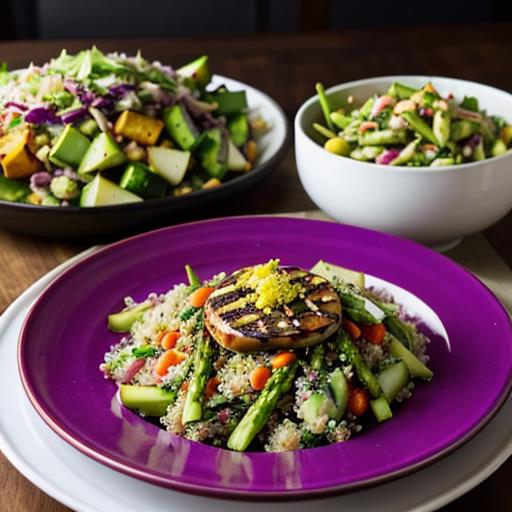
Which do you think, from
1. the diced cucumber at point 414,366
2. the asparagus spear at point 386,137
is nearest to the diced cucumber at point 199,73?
the asparagus spear at point 386,137

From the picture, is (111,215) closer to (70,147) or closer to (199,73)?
(70,147)

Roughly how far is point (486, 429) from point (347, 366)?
208 millimetres

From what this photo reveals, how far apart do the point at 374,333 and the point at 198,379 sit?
279mm

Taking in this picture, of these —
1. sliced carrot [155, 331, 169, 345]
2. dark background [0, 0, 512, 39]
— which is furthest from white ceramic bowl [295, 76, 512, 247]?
dark background [0, 0, 512, 39]

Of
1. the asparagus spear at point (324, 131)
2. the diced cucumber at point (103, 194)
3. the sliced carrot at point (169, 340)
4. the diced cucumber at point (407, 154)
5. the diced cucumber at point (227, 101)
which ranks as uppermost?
the diced cucumber at point (407, 154)

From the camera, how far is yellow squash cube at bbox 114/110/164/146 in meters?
2.04

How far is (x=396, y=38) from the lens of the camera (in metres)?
3.24

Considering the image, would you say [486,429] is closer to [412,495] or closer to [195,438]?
[412,495]

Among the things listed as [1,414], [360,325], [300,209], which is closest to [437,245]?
[300,209]

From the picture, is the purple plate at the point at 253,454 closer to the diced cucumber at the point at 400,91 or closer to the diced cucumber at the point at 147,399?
the diced cucumber at the point at 147,399

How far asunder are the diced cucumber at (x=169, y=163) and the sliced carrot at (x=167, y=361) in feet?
2.47

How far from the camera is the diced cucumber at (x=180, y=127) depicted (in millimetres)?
2096

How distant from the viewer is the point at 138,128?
2055mm

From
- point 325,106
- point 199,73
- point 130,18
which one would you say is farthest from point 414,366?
point 130,18
